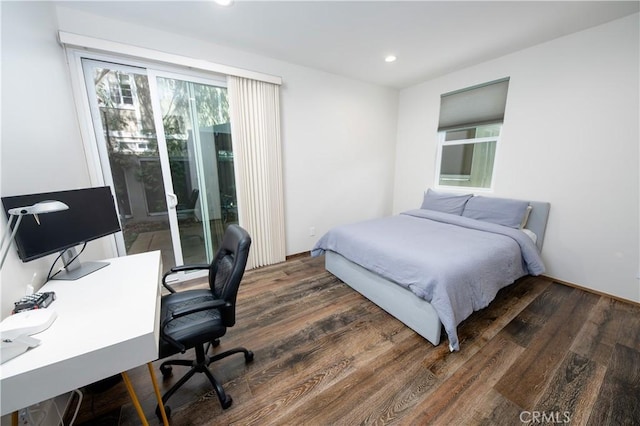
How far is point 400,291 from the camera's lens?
6.55 feet

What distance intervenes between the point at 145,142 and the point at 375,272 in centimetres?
265

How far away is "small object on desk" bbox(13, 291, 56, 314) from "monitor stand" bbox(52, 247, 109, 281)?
0.88ft

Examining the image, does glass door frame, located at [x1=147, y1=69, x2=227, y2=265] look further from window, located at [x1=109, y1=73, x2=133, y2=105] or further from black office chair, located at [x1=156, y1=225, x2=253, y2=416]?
black office chair, located at [x1=156, y1=225, x2=253, y2=416]

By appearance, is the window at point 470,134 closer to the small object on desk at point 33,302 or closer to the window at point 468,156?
the window at point 468,156

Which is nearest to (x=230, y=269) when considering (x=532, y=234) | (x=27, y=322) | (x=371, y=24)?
(x=27, y=322)

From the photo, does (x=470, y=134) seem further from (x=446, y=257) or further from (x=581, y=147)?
(x=446, y=257)

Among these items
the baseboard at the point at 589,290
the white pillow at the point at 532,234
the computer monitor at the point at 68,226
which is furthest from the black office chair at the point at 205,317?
the baseboard at the point at 589,290

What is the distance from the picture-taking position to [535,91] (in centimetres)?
265

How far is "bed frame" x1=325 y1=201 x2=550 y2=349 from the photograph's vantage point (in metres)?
1.79

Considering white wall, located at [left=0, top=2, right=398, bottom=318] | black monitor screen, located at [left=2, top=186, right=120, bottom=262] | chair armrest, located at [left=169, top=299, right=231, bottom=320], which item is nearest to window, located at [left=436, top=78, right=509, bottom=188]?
white wall, located at [left=0, top=2, right=398, bottom=318]

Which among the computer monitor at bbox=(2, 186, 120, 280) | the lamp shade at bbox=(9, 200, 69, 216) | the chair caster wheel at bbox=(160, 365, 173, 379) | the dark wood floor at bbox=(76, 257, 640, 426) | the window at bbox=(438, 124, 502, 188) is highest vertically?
the window at bbox=(438, 124, 502, 188)

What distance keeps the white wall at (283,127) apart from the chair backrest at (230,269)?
89cm

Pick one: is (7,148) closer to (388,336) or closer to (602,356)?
(388,336)

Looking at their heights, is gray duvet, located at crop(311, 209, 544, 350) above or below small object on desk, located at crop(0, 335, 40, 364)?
below
